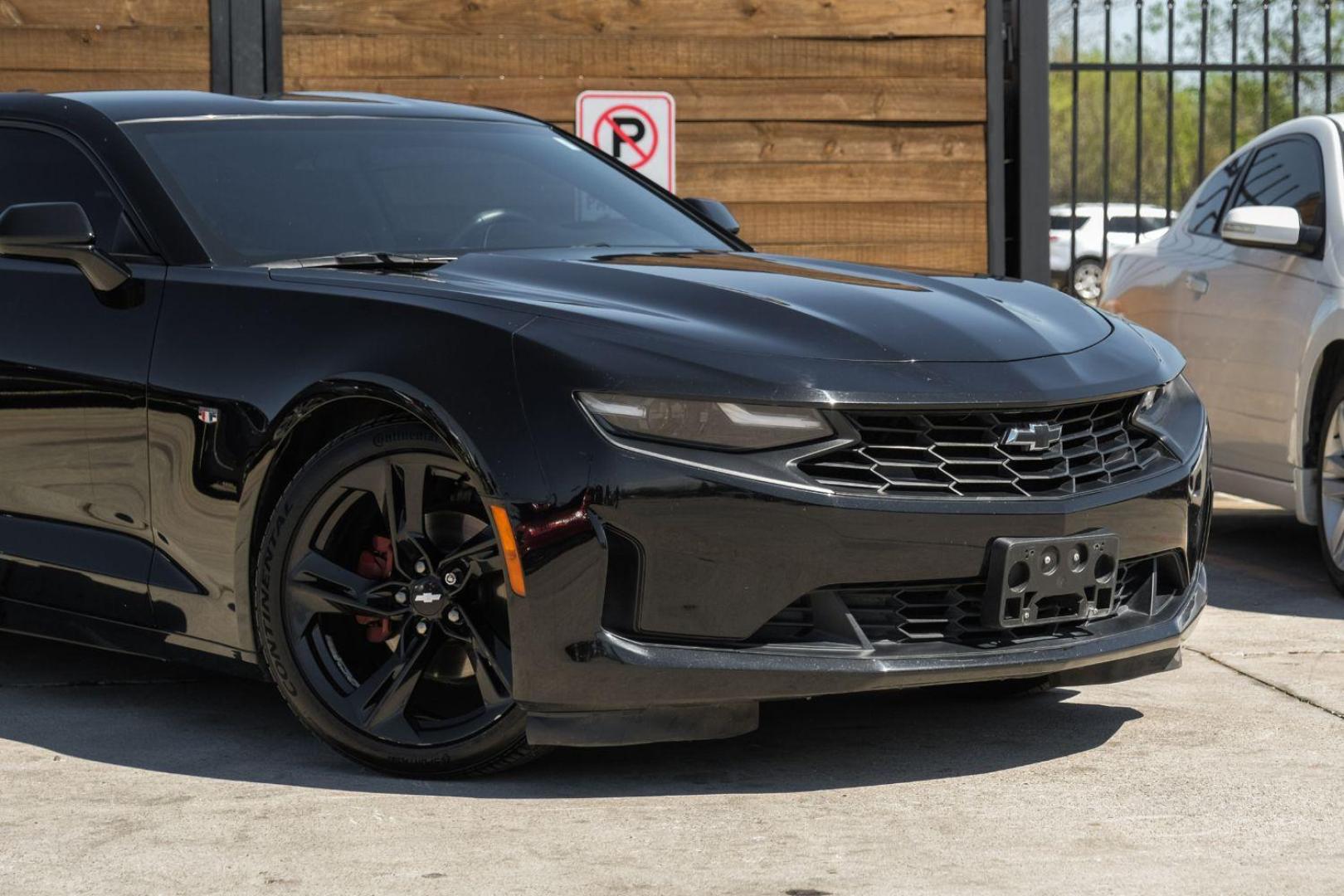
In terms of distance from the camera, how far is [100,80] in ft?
31.6

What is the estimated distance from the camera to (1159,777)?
4148mm

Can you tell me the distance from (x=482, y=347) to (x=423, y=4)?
636cm

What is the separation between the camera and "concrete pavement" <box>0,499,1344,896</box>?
3.46 metres

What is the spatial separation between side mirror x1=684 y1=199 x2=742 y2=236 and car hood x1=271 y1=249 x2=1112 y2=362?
1.02 meters

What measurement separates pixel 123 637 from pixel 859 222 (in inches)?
249

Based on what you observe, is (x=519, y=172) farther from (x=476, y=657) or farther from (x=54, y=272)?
(x=476, y=657)

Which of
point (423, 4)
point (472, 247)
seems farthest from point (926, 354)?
point (423, 4)

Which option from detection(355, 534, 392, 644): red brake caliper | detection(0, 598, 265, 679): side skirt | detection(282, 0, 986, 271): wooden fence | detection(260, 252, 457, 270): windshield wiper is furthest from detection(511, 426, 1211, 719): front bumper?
detection(282, 0, 986, 271): wooden fence

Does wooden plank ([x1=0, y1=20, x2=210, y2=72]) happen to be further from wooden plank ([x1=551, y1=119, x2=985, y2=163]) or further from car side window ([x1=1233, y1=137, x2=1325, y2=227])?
car side window ([x1=1233, y1=137, x2=1325, y2=227])

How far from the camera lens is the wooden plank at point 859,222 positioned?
33.8 feet

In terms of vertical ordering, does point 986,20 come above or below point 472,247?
above

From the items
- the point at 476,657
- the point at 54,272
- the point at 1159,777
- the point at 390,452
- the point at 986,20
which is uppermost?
the point at 986,20

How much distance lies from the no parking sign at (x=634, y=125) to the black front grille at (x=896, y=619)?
5.51m

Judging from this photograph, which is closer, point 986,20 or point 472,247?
point 472,247
